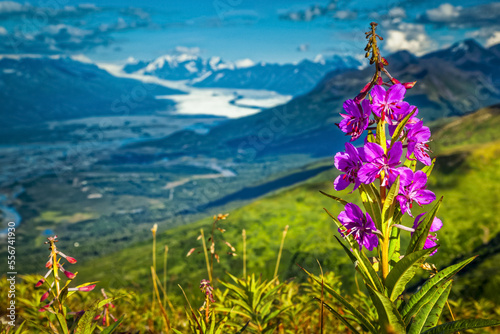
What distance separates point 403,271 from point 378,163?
92 cm

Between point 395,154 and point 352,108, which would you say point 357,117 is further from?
point 395,154

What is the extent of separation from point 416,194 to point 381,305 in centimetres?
102

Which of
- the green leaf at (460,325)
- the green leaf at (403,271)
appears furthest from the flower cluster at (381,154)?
the green leaf at (460,325)

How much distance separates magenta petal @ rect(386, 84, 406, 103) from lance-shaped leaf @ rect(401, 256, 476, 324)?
4.93 feet

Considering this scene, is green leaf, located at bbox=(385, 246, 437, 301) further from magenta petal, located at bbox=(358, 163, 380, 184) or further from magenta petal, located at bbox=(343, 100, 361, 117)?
magenta petal, located at bbox=(343, 100, 361, 117)

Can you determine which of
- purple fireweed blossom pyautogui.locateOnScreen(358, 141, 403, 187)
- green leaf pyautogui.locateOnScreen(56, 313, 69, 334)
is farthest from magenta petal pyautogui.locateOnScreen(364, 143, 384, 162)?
green leaf pyautogui.locateOnScreen(56, 313, 69, 334)

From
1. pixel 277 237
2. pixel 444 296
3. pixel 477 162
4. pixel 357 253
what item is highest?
pixel 357 253

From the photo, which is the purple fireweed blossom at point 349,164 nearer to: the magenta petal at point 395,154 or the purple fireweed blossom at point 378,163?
the purple fireweed blossom at point 378,163

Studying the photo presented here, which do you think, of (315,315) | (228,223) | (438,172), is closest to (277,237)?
(228,223)

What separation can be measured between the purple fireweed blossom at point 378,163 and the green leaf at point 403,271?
0.64 metres

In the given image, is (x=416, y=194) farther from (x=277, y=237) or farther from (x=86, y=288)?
(x=277, y=237)

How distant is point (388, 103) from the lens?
11.1 ft

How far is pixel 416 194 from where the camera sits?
3.34 metres

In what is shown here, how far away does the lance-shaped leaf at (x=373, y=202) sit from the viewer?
329 cm
